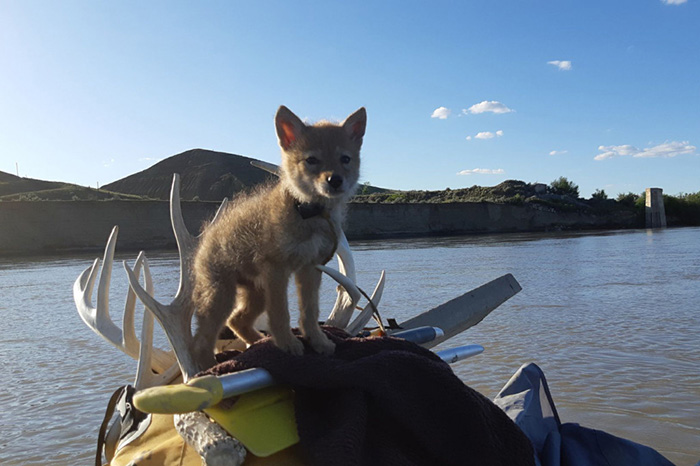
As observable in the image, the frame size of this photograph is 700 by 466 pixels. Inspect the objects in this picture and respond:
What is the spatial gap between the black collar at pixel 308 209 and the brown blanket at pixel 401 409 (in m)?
0.53

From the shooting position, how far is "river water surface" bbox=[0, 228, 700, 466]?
11.4 ft

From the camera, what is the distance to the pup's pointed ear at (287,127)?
6.90ft

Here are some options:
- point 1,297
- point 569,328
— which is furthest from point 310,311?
point 1,297

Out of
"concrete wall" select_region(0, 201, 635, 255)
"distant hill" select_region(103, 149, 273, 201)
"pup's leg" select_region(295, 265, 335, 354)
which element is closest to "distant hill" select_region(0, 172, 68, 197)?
"distant hill" select_region(103, 149, 273, 201)

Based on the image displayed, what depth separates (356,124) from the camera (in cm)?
224

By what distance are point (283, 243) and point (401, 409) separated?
67cm

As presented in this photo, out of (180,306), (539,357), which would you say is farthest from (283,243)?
(539,357)

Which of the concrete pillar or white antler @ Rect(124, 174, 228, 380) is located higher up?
the concrete pillar

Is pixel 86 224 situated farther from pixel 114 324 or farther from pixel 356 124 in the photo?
pixel 356 124

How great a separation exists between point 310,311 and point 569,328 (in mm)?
5095

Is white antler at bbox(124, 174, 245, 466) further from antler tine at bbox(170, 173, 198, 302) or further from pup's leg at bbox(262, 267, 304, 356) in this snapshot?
pup's leg at bbox(262, 267, 304, 356)

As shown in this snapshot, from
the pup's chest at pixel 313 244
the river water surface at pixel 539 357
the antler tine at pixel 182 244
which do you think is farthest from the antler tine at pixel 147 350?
the river water surface at pixel 539 357

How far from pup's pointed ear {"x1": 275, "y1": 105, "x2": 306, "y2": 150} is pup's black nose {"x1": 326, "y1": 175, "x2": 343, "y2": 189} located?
0.27m

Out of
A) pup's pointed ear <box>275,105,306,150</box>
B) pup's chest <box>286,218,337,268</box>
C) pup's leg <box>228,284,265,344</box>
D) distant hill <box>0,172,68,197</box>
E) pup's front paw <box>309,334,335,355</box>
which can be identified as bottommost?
pup's front paw <box>309,334,335,355</box>
